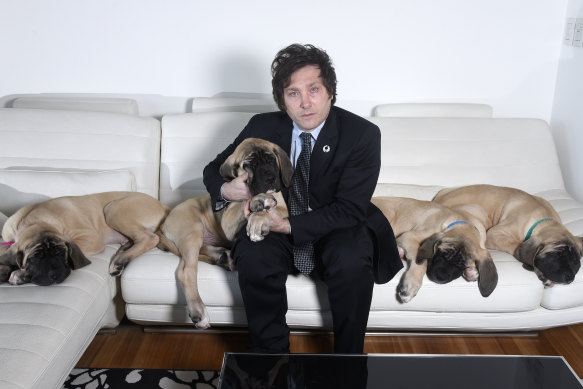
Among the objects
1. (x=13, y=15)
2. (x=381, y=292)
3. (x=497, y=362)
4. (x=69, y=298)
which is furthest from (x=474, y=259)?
(x=13, y=15)

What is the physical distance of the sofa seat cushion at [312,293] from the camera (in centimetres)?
253

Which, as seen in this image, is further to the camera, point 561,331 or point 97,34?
point 97,34

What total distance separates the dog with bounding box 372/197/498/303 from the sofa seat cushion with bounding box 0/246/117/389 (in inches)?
56.1

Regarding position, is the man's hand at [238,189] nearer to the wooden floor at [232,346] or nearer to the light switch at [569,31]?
the wooden floor at [232,346]

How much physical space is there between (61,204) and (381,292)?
170 cm

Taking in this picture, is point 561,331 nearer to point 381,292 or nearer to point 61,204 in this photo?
point 381,292

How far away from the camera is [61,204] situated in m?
2.74

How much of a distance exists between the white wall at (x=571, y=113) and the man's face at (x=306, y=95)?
6.77 feet

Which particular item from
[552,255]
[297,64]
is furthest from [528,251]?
[297,64]

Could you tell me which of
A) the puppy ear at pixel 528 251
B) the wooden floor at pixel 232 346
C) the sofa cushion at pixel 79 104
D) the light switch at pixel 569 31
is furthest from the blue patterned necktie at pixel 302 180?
the light switch at pixel 569 31

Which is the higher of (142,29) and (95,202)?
(142,29)

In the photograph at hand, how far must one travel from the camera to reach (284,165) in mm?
2457

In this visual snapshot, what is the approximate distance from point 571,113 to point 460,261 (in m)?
1.80

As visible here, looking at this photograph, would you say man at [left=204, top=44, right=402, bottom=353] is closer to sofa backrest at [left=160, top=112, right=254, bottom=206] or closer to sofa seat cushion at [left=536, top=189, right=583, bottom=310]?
sofa backrest at [left=160, top=112, right=254, bottom=206]
